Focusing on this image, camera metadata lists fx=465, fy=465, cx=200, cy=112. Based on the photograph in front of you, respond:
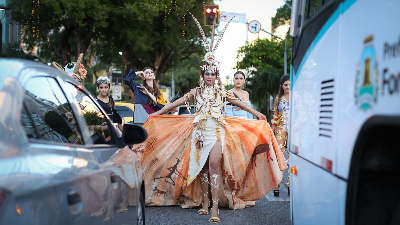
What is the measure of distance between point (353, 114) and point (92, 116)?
1.68 meters

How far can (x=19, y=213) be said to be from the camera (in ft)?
5.79

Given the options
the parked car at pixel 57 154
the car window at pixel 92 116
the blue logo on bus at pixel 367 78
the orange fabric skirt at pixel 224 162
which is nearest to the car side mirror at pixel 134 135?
the parked car at pixel 57 154

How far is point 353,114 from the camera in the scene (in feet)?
7.20

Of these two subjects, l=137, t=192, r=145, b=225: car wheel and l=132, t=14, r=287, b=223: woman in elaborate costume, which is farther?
l=132, t=14, r=287, b=223: woman in elaborate costume

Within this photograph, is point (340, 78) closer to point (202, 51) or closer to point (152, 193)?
point (152, 193)

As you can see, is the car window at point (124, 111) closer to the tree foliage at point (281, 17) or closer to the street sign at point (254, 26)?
the street sign at point (254, 26)

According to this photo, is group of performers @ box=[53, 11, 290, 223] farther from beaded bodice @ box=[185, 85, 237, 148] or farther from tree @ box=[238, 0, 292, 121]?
tree @ box=[238, 0, 292, 121]

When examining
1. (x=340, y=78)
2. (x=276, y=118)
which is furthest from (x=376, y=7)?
(x=276, y=118)

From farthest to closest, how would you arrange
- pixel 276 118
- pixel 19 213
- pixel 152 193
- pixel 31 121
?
1. pixel 276 118
2. pixel 152 193
3. pixel 31 121
4. pixel 19 213

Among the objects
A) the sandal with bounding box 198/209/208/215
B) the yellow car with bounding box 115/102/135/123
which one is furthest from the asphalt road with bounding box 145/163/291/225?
the yellow car with bounding box 115/102/135/123

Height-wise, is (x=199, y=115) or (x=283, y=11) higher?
(x=283, y=11)

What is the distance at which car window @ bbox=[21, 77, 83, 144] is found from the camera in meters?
2.26

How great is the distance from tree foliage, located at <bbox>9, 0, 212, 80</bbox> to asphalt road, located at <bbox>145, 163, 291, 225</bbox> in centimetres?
1676

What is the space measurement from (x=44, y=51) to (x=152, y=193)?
25.9m
